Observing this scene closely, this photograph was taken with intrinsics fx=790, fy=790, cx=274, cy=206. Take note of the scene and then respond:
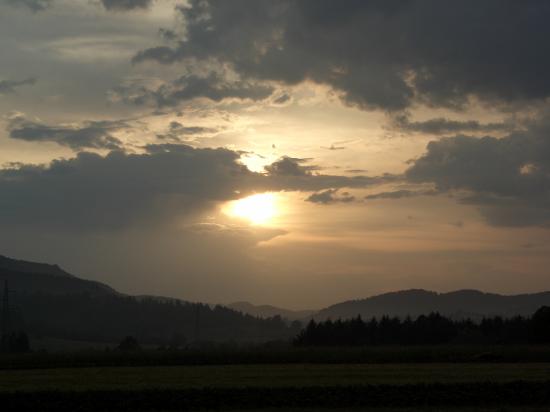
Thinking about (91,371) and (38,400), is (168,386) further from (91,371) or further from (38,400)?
(91,371)

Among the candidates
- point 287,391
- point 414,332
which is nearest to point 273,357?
point 287,391

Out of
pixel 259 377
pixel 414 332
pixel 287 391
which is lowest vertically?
pixel 287 391

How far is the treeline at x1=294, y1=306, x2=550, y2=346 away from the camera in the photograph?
97312mm

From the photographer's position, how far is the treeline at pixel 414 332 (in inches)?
3831

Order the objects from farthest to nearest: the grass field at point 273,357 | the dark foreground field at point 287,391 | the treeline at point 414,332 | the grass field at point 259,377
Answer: the treeline at point 414,332
the grass field at point 273,357
the grass field at point 259,377
the dark foreground field at point 287,391

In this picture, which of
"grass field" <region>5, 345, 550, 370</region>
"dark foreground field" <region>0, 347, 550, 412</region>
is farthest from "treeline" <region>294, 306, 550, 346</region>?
"dark foreground field" <region>0, 347, 550, 412</region>

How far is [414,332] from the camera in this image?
342 ft

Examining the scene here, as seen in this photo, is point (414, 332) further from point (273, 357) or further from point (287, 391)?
point (287, 391)

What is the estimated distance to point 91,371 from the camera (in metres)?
50.6

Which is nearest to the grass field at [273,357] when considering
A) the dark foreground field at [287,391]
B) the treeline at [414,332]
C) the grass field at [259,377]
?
the grass field at [259,377]

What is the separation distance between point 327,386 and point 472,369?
15.2 metres

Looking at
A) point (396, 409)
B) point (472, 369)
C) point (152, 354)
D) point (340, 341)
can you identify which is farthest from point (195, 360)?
point (340, 341)

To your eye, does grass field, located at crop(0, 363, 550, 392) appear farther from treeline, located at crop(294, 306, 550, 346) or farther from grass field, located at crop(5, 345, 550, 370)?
treeline, located at crop(294, 306, 550, 346)

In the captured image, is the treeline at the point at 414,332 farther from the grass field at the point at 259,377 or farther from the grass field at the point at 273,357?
the grass field at the point at 259,377
